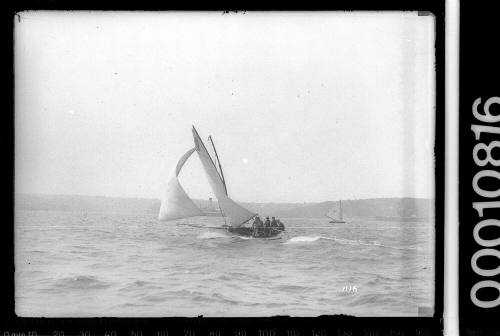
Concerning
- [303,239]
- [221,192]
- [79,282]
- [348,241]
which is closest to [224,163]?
[221,192]

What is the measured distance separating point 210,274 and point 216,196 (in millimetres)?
321

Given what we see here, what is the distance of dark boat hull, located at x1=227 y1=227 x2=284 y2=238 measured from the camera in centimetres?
209

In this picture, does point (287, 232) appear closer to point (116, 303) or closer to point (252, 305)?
point (252, 305)

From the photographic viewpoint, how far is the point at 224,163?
211 cm

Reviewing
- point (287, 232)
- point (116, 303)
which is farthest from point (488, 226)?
point (116, 303)

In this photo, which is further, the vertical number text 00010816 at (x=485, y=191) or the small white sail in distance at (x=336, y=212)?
the small white sail in distance at (x=336, y=212)

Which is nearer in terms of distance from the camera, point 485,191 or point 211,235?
point 485,191

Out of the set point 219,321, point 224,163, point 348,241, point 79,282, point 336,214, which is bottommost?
point 219,321

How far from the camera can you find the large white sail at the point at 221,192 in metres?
2.09

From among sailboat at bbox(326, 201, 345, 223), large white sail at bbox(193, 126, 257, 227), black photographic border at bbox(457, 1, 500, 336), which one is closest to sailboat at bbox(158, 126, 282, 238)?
large white sail at bbox(193, 126, 257, 227)

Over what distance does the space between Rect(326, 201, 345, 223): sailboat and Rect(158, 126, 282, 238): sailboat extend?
0.23 meters

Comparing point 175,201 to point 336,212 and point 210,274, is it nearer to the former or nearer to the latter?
point 210,274

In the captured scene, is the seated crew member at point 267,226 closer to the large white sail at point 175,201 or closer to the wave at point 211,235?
the wave at point 211,235

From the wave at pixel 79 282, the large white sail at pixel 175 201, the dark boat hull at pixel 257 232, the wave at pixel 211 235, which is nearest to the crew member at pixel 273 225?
the dark boat hull at pixel 257 232
